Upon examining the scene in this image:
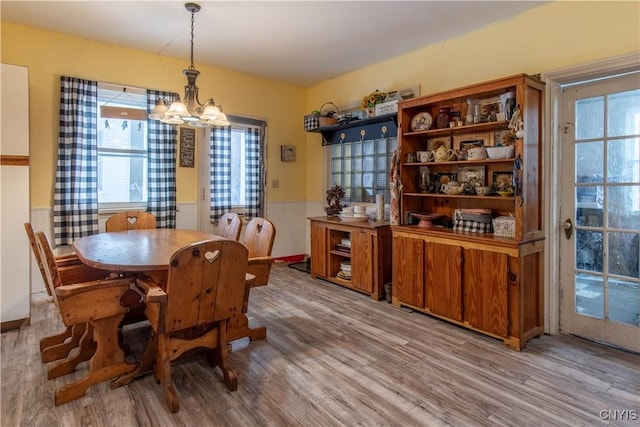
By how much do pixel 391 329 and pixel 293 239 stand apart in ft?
9.32

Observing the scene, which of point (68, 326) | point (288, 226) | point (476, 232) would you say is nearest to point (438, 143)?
point (476, 232)

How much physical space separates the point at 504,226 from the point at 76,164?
4.03 metres

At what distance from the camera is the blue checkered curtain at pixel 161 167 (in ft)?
13.5

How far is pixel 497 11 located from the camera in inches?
122

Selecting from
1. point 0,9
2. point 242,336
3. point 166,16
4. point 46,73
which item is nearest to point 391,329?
point 242,336

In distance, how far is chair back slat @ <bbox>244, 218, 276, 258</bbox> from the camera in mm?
2758

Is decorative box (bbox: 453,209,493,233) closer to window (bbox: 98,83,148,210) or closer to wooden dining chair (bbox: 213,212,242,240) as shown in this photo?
wooden dining chair (bbox: 213,212,242,240)

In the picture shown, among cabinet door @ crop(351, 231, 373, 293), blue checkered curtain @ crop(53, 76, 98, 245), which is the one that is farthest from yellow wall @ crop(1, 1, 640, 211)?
cabinet door @ crop(351, 231, 373, 293)

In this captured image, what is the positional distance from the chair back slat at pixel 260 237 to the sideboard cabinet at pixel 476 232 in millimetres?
1328

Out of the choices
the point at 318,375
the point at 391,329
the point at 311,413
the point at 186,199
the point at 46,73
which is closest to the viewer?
the point at 311,413

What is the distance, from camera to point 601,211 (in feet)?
9.07

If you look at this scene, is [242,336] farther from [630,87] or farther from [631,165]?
[630,87]

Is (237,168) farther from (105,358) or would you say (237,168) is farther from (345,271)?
(105,358)

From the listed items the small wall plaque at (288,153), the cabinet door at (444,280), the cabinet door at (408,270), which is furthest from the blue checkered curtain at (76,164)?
the cabinet door at (444,280)
